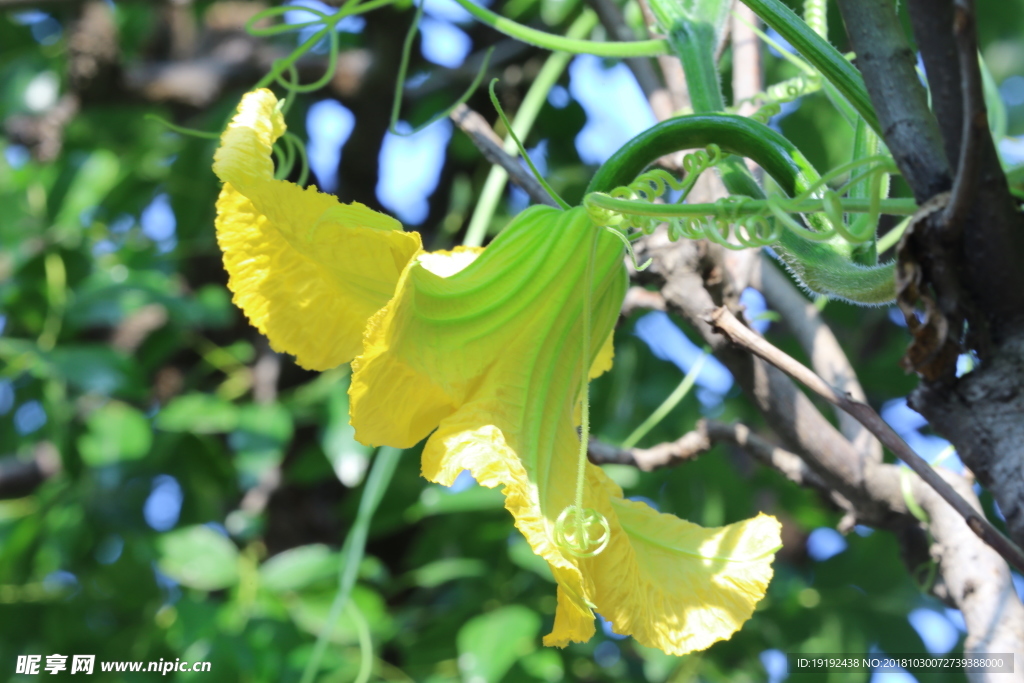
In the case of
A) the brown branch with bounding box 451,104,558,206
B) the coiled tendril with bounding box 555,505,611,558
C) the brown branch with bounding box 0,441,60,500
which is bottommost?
the brown branch with bounding box 0,441,60,500

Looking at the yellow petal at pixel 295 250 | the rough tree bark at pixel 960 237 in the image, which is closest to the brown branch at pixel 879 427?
the rough tree bark at pixel 960 237

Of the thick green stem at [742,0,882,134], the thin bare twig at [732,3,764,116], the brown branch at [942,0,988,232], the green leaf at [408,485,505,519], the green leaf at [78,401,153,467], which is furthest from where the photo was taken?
the green leaf at [78,401,153,467]

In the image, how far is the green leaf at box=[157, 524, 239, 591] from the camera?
3.96 feet

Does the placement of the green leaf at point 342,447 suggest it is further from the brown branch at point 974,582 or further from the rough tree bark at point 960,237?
the rough tree bark at point 960,237

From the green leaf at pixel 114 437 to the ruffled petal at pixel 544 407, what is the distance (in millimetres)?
920

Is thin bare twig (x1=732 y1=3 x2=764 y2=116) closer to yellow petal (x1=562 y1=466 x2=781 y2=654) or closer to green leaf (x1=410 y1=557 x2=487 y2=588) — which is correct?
yellow petal (x1=562 y1=466 x2=781 y2=654)

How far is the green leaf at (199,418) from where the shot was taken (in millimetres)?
1307

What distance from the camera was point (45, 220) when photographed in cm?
139

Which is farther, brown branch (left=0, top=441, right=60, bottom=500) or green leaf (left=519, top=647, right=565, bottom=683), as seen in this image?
brown branch (left=0, top=441, right=60, bottom=500)

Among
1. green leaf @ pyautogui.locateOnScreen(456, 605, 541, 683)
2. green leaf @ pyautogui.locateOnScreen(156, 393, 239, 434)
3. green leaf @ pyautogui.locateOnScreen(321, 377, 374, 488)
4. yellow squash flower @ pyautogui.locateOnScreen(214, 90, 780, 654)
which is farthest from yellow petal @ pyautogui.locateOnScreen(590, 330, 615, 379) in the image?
green leaf @ pyautogui.locateOnScreen(156, 393, 239, 434)

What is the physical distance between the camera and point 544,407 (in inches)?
19.4

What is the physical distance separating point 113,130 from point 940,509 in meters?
1.53

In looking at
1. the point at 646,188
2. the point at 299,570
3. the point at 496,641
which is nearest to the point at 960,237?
the point at 646,188

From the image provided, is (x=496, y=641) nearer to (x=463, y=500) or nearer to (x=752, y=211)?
(x=463, y=500)
